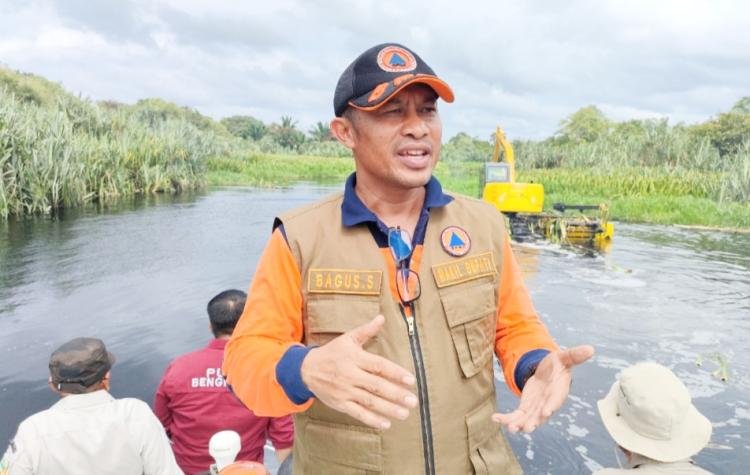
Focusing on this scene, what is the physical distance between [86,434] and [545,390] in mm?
1897

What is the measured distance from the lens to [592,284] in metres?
9.56

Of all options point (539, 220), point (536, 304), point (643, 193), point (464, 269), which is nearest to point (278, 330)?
point (464, 269)

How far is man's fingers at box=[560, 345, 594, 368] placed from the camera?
125 centimetres

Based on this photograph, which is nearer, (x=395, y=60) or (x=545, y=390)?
(x=545, y=390)

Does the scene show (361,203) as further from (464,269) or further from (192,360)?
(192,360)

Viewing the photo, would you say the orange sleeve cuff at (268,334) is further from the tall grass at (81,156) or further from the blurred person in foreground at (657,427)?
the tall grass at (81,156)

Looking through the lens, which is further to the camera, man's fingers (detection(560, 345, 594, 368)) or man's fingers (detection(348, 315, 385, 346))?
man's fingers (detection(560, 345, 594, 368))

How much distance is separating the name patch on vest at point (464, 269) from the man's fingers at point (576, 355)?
0.34m

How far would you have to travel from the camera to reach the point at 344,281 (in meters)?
1.50

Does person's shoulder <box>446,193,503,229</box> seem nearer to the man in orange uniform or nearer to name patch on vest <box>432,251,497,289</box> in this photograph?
the man in orange uniform

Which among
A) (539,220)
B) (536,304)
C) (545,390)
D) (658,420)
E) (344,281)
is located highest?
(344,281)

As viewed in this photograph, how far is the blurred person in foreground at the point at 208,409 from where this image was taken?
9.38ft

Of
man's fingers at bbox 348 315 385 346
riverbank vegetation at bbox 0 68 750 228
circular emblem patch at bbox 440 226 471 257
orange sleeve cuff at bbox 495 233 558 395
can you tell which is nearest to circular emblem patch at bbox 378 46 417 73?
circular emblem patch at bbox 440 226 471 257

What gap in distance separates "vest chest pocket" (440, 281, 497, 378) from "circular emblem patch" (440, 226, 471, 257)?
0.35 feet
